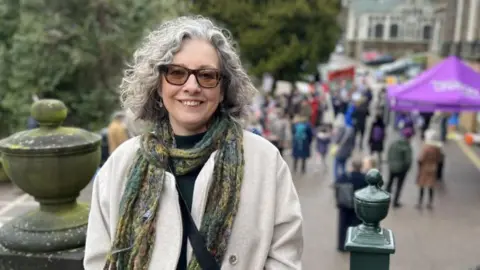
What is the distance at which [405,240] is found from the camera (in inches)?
279

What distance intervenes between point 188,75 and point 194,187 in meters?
0.41

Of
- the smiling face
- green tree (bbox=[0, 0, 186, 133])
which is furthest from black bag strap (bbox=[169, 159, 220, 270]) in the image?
green tree (bbox=[0, 0, 186, 133])

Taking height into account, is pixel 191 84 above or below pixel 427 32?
below

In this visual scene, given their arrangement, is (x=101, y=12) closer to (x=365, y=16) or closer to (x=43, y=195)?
(x=43, y=195)

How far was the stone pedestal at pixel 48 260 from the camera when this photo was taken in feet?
9.21

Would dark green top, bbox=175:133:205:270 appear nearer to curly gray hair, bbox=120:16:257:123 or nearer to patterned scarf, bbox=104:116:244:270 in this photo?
patterned scarf, bbox=104:116:244:270

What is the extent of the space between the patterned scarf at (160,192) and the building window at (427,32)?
Answer: 62068 mm

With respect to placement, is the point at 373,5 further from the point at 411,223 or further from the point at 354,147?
the point at 411,223

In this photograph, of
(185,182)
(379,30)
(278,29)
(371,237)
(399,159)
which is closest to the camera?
(185,182)

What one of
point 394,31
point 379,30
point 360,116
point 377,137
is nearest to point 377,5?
point 379,30

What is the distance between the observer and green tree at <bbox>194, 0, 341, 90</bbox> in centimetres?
2167

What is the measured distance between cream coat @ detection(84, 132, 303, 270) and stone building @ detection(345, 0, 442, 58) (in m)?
62.3

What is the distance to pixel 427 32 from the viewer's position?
6041 cm

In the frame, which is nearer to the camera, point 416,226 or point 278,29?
point 416,226
